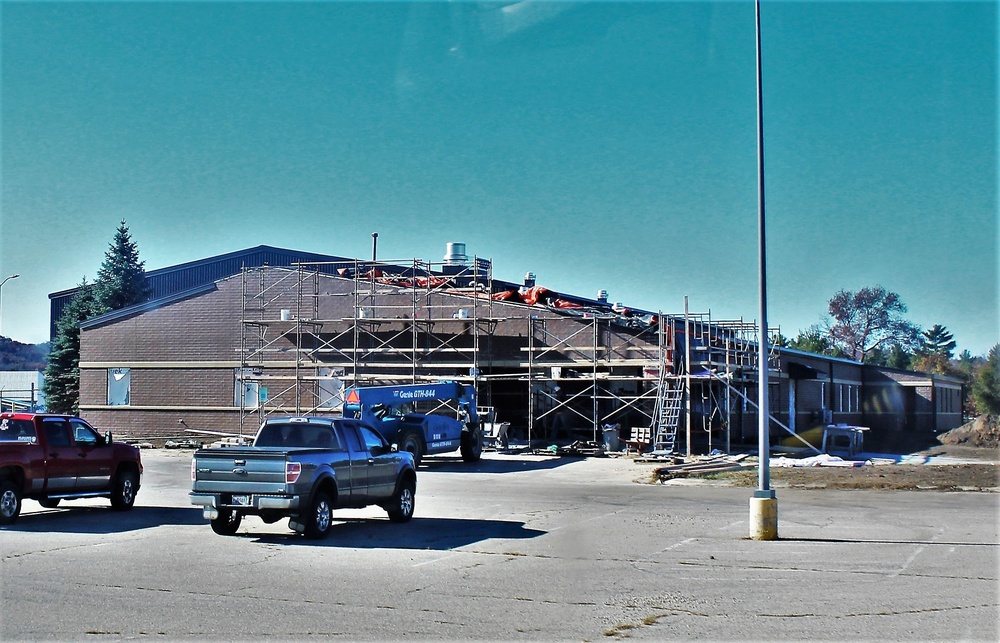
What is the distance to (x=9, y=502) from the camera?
17.2 meters

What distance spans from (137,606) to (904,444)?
42767mm

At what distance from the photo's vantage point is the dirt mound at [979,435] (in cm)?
4694

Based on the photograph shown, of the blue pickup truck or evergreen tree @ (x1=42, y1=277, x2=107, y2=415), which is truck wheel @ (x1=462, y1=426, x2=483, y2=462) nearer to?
the blue pickup truck

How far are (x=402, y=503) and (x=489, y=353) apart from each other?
23.5 metres

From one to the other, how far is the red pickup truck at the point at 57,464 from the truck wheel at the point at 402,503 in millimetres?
5515

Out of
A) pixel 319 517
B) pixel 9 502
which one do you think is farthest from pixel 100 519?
pixel 319 517

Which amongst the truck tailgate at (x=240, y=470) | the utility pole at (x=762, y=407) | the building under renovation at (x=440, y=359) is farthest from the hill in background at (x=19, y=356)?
the utility pole at (x=762, y=407)

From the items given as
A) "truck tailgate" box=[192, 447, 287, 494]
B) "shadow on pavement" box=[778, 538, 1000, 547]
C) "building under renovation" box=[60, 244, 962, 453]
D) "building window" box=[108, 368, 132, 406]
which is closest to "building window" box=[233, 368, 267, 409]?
"building under renovation" box=[60, 244, 962, 453]

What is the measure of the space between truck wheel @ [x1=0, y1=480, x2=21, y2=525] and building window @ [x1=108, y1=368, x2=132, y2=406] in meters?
30.8

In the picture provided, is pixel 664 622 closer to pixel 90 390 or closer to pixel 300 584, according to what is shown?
pixel 300 584

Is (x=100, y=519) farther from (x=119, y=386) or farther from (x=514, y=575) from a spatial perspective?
(x=119, y=386)

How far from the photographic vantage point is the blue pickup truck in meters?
15.0

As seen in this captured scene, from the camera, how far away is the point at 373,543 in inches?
600

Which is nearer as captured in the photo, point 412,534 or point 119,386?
point 412,534
